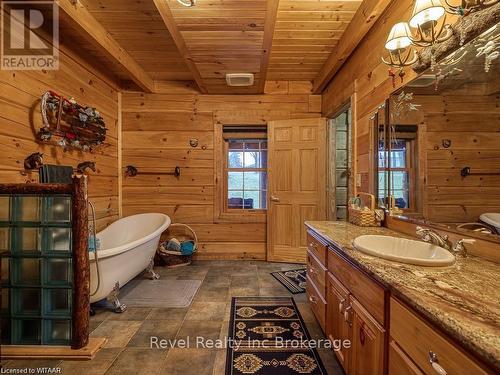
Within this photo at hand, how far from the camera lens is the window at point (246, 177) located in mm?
4094

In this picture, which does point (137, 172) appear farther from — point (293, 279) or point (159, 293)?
point (293, 279)

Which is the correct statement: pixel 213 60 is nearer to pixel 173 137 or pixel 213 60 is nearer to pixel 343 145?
pixel 173 137

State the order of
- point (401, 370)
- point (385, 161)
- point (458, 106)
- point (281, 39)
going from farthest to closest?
point (281, 39), point (385, 161), point (458, 106), point (401, 370)

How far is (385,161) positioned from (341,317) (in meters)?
1.24

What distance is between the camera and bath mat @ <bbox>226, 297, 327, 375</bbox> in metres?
1.62

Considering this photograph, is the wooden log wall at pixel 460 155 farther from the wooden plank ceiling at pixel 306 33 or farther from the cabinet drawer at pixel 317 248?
the wooden plank ceiling at pixel 306 33

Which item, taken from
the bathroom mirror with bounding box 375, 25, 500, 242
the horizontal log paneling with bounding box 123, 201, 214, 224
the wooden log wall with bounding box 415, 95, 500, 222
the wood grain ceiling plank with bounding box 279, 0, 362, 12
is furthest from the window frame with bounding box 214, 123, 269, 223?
the wooden log wall with bounding box 415, 95, 500, 222

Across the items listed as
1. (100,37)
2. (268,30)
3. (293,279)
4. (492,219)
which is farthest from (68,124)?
(492,219)

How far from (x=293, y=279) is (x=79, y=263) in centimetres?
222

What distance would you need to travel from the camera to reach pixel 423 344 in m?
0.79

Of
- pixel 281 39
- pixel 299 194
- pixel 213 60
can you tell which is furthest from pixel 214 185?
pixel 281 39

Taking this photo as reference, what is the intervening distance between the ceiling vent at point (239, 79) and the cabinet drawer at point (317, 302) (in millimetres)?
2459

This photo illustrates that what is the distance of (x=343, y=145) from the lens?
4.04 metres

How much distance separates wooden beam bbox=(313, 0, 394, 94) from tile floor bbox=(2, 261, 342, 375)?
2575mm
